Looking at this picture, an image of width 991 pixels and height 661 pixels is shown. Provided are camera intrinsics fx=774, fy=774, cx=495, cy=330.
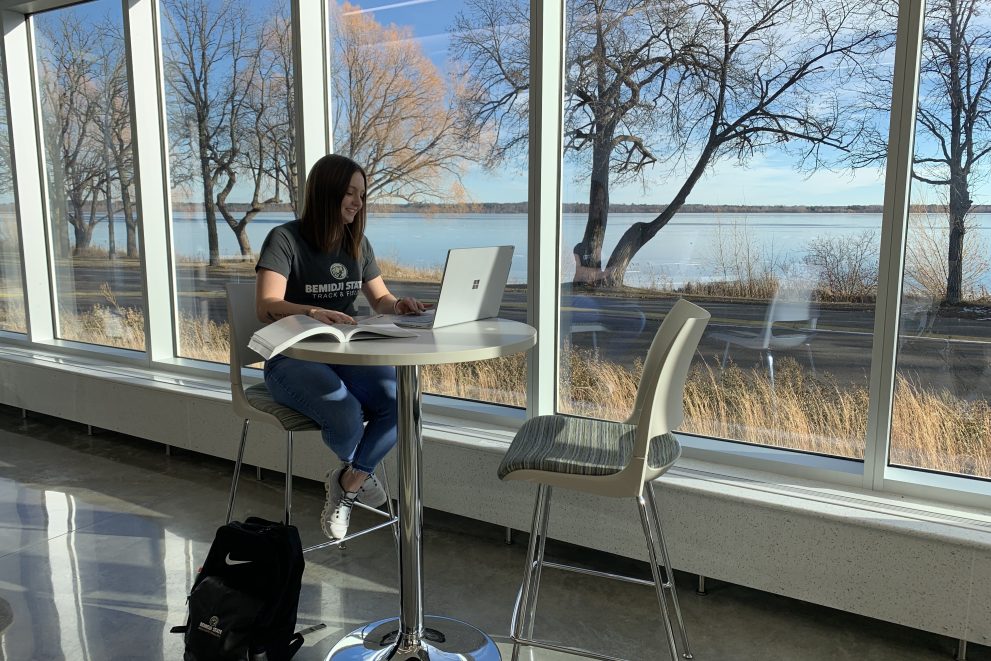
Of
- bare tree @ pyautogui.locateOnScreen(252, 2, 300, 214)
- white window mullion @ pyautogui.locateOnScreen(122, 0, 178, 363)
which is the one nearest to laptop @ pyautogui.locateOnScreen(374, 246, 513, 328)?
bare tree @ pyautogui.locateOnScreen(252, 2, 300, 214)

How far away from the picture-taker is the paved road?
238 centimetres

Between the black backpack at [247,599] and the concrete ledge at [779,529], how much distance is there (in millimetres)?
941

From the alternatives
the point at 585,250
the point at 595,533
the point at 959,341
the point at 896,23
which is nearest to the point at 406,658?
the point at 595,533

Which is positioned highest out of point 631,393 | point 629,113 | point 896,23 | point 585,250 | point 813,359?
point 896,23

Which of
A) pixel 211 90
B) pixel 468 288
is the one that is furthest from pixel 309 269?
pixel 211 90

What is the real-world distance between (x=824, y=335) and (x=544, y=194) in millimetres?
1134

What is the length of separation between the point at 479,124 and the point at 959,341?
191 centimetres

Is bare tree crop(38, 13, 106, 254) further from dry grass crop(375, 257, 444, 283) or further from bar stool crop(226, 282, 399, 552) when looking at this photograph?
bar stool crop(226, 282, 399, 552)

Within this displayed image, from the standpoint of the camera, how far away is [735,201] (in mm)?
2676

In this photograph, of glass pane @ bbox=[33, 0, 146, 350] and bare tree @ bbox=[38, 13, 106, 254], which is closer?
glass pane @ bbox=[33, 0, 146, 350]

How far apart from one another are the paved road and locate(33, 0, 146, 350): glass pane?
2.11m

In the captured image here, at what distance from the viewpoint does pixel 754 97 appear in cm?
261

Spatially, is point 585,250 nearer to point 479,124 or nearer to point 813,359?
point 479,124

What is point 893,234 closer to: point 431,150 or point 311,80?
point 431,150
